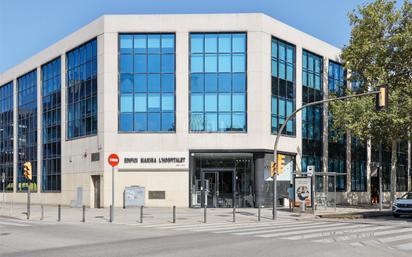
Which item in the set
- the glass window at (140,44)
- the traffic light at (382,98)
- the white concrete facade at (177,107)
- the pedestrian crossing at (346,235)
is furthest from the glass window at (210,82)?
the pedestrian crossing at (346,235)

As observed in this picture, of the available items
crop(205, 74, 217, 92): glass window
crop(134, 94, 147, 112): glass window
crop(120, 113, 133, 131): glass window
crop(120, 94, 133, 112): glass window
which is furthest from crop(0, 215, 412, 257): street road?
crop(205, 74, 217, 92): glass window

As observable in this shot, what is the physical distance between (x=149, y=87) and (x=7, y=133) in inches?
1011

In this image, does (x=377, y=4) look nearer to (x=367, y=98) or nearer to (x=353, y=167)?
(x=367, y=98)

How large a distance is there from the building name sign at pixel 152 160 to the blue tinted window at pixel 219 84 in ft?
7.62

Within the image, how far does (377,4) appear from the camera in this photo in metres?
38.8

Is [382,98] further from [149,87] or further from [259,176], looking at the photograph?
[149,87]

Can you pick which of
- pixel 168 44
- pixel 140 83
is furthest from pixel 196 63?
pixel 140 83

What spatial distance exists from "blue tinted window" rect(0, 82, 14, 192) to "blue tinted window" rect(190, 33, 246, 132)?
25.8m

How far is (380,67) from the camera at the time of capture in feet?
128

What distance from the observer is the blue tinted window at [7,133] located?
181 feet

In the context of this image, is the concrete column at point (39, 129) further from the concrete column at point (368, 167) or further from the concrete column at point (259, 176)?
the concrete column at point (368, 167)

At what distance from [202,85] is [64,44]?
13.4m

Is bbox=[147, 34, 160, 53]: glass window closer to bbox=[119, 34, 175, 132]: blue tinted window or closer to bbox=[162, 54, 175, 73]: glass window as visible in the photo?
bbox=[119, 34, 175, 132]: blue tinted window

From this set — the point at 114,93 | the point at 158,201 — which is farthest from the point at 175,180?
the point at 114,93
